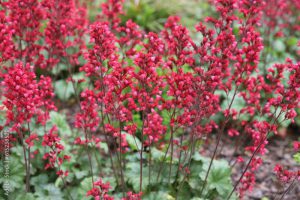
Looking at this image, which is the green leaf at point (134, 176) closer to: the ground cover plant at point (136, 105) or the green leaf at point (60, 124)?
the ground cover plant at point (136, 105)

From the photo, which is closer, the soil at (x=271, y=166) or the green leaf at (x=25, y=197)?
the green leaf at (x=25, y=197)

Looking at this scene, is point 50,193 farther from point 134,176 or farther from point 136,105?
point 136,105

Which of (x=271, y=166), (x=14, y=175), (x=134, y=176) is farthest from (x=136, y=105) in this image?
(x=271, y=166)

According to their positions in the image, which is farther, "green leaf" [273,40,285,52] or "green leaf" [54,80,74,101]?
"green leaf" [273,40,285,52]

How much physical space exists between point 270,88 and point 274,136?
2229 millimetres

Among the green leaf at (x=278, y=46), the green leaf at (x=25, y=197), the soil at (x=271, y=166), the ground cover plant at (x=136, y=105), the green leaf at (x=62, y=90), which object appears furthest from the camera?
the green leaf at (x=278, y=46)

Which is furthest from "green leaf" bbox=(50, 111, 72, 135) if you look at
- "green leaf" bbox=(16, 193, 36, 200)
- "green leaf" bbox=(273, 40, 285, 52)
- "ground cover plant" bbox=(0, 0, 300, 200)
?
"green leaf" bbox=(273, 40, 285, 52)

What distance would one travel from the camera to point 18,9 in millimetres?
4012

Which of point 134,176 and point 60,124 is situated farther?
point 60,124

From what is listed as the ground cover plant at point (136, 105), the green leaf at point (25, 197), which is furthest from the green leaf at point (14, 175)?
the green leaf at point (25, 197)

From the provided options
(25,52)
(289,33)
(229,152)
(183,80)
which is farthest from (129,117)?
(289,33)

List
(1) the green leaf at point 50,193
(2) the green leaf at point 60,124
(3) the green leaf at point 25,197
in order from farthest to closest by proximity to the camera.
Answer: (2) the green leaf at point 60,124 → (1) the green leaf at point 50,193 → (3) the green leaf at point 25,197

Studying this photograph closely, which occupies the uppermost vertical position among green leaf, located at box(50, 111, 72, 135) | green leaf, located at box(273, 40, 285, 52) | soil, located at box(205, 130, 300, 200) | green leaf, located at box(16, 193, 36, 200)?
green leaf, located at box(273, 40, 285, 52)

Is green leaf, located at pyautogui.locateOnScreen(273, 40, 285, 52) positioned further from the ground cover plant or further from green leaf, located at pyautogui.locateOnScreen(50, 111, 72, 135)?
green leaf, located at pyautogui.locateOnScreen(50, 111, 72, 135)
